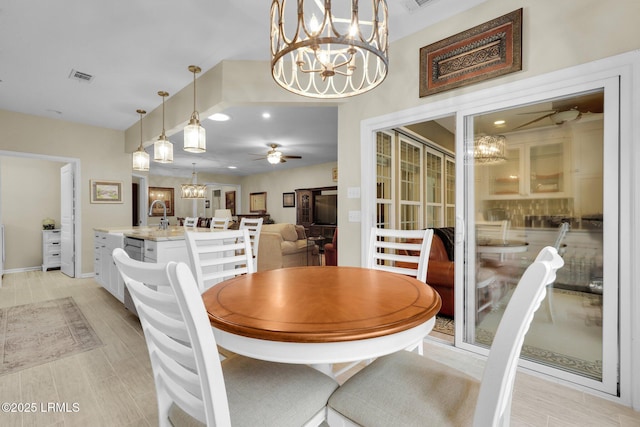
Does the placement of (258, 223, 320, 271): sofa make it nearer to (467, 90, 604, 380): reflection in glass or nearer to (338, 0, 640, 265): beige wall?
(338, 0, 640, 265): beige wall

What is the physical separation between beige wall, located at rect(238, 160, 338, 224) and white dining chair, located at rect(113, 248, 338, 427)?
732 cm

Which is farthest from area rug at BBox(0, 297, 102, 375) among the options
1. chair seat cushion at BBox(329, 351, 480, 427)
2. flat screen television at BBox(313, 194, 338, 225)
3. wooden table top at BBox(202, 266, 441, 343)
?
flat screen television at BBox(313, 194, 338, 225)

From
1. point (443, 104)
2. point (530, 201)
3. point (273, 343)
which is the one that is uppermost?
point (443, 104)

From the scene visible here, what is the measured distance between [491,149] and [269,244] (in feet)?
10.8

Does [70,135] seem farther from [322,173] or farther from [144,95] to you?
[322,173]

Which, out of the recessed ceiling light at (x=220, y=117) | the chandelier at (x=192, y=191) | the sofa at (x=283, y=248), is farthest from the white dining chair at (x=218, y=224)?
the chandelier at (x=192, y=191)

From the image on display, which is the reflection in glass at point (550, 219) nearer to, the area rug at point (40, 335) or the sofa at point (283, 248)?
the sofa at point (283, 248)

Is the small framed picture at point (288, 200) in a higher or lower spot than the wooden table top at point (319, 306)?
higher

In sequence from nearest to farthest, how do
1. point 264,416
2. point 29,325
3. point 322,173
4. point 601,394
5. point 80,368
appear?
point 264,416, point 601,394, point 80,368, point 29,325, point 322,173

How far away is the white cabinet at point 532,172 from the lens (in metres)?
1.98

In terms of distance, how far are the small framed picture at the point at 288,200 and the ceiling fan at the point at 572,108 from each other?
299 inches

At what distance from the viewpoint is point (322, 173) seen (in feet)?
28.1

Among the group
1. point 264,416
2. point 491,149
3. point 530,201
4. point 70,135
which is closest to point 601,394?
point 530,201

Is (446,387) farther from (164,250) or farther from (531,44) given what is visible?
(164,250)
